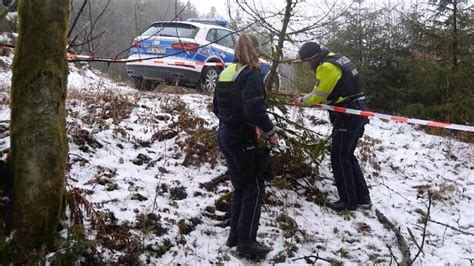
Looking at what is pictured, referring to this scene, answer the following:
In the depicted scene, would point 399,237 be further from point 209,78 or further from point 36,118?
point 209,78

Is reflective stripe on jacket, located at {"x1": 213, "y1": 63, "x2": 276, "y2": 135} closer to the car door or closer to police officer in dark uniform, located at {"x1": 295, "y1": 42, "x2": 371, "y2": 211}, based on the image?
police officer in dark uniform, located at {"x1": 295, "y1": 42, "x2": 371, "y2": 211}

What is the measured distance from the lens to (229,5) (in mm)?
5691

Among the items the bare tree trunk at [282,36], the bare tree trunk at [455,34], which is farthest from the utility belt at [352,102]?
the bare tree trunk at [455,34]

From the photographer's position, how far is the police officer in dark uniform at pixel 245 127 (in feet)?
13.3

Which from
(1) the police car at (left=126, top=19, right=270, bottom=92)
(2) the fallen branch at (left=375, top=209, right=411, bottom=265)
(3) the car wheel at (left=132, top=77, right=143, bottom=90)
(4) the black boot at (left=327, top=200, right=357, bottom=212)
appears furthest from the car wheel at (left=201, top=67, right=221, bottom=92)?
(2) the fallen branch at (left=375, top=209, right=411, bottom=265)

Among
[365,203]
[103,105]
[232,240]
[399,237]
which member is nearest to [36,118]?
[232,240]

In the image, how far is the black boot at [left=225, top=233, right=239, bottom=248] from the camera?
445 cm

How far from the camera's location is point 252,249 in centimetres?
423

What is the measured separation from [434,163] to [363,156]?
153cm

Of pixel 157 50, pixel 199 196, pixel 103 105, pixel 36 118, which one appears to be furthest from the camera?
pixel 157 50

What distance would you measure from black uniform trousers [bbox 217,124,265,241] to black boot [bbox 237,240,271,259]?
46mm

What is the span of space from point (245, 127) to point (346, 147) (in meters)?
1.83

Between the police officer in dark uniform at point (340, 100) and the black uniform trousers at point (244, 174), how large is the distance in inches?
63.6

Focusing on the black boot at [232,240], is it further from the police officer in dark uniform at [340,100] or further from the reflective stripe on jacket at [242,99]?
the police officer in dark uniform at [340,100]
